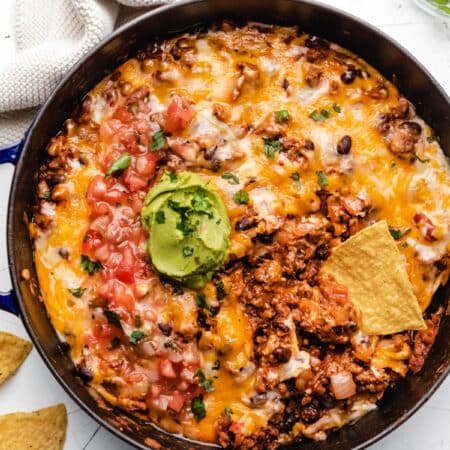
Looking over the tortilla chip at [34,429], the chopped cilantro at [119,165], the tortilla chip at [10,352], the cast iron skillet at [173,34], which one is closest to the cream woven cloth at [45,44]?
the cast iron skillet at [173,34]

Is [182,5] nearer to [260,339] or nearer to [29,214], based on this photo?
[29,214]

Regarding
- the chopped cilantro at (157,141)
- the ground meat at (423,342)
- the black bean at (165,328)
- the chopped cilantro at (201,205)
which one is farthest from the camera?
the ground meat at (423,342)

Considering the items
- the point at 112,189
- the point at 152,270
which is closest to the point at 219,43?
the point at 112,189

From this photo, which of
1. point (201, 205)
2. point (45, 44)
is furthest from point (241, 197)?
point (45, 44)

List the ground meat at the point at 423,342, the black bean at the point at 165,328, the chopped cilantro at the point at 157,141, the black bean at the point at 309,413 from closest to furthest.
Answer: the black bean at the point at 165,328
the chopped cilantro at the point at 157,141
the black bean at the point at 309,413
the ground meat at the point at 423,342

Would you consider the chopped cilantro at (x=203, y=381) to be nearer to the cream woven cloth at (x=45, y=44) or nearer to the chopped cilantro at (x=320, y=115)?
the chopped cilantro at (x=320, y=115)

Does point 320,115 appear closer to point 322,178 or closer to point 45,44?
point 322,178
